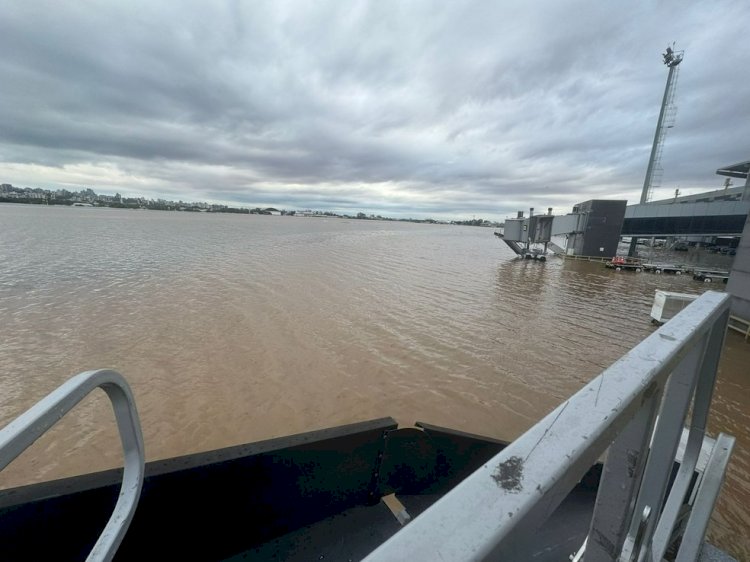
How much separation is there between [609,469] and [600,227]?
→ 4783 cm

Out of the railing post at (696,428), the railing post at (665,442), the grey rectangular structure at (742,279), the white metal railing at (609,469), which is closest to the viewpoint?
the white metal railing at (609,469)

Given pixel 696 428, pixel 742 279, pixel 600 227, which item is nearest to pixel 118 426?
pixel 696 428

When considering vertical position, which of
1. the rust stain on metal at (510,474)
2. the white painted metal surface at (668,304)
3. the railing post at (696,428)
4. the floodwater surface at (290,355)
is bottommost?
the floodwater surface at (290,355)

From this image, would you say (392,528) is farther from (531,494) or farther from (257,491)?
(531,494)

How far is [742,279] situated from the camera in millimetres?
13938

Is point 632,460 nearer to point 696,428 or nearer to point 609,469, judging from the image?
point 609,469

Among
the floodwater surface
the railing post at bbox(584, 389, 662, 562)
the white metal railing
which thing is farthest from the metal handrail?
the floodwater surface

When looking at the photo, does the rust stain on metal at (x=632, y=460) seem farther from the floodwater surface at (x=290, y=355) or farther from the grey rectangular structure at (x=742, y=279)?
the grey rectangular structure at (x=742, y=279)

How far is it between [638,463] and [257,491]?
9.02 ft

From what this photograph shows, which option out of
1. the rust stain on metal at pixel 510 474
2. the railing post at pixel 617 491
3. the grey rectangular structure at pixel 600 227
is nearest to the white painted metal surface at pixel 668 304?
the railing post at pixel 617 491

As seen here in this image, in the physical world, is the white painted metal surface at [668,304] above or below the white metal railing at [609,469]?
below

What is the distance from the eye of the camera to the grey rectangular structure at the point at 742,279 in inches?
536

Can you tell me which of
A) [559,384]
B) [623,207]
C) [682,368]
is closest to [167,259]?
[559,384]

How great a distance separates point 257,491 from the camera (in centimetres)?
279
